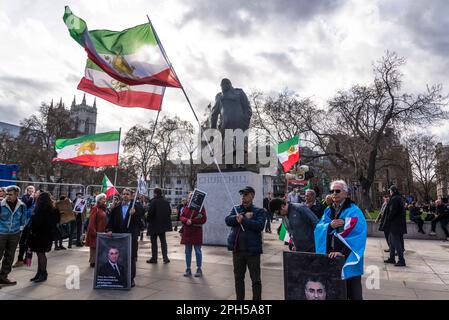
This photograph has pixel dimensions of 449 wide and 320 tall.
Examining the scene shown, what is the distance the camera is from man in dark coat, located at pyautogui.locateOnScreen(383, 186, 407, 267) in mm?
8047

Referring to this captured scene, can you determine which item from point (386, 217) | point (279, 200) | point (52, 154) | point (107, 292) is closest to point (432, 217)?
point (386, 217)

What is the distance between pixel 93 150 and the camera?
1099 centimetres

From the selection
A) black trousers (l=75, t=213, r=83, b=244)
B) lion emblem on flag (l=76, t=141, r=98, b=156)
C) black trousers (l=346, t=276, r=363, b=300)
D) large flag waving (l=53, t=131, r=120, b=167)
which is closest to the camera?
black trousers (l=346, t=276, r=363, b=300)

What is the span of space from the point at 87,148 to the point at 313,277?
31.8 ft

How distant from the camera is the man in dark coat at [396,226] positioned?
8.05 metres

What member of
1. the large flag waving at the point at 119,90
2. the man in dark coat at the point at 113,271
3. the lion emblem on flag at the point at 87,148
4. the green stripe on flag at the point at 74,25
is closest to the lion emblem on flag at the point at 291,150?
the lion emblem on flag at the point at 87,148

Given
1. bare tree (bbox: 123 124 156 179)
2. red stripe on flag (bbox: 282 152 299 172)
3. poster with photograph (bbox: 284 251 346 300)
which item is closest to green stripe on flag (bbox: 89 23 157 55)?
poster with photograph (bbox: 284 251 346 300)

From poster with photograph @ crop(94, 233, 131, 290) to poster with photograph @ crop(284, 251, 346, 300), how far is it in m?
3.13

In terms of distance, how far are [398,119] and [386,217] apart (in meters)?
23.7

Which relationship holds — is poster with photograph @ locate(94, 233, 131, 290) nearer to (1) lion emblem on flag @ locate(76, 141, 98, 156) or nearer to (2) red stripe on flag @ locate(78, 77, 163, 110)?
(2) red stripe on flag @ locate(78, 77, 163, 110)

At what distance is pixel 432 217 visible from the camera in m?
14.5

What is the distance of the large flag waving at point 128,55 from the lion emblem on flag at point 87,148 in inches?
194

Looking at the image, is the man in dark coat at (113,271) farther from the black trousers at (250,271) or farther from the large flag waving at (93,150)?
the large flag waving at (93,150)
